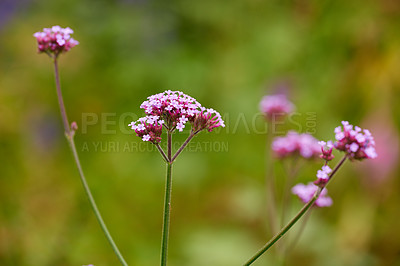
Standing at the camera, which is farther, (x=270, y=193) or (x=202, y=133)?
(x=202, y=133)

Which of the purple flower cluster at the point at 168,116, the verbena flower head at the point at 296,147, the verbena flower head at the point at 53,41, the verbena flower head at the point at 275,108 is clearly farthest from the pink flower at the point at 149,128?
the verbena flower head at the point at 275,108

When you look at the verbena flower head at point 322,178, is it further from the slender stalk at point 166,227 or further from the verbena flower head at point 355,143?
the slender stalk at point 166,227

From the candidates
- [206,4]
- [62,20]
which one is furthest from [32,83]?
[206,4]

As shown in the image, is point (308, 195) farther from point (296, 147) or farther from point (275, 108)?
point (275, 108)

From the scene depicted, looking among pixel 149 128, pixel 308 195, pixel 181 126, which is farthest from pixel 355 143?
pixel 308 195

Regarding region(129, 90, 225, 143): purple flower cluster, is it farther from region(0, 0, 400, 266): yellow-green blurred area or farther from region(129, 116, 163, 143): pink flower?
region(0, 0, 400, 266): yellow-green blurred area

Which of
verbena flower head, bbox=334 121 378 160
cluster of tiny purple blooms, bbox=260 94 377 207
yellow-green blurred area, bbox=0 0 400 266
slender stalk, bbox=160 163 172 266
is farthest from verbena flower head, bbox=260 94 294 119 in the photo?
slender stalk, bbox=160 163 172 266
